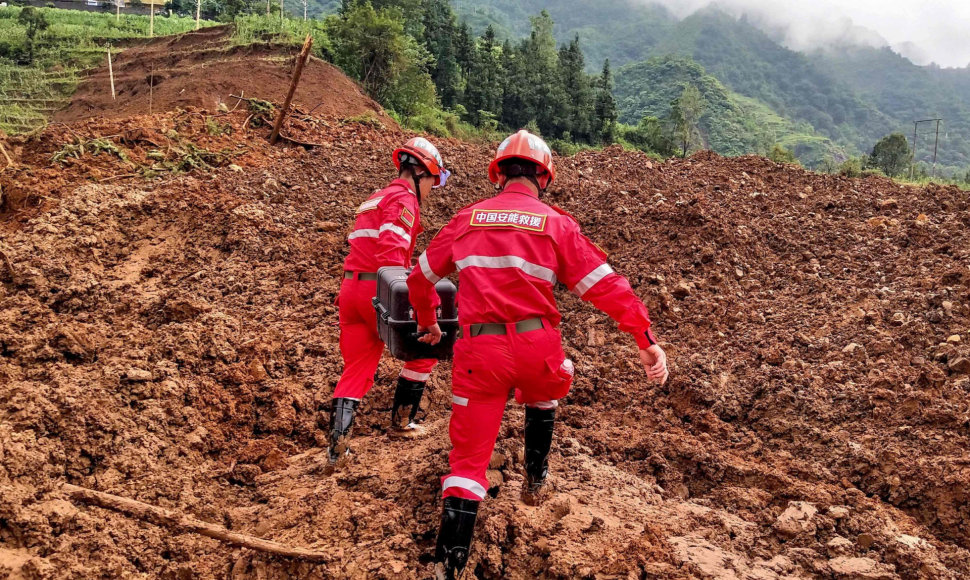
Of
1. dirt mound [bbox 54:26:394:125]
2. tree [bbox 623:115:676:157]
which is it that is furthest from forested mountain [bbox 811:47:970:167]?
dirt mound [bbox 54:26:394:125]

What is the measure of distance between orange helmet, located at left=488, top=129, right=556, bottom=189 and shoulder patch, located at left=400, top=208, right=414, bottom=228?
91cm

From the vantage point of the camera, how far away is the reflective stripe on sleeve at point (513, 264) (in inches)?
112

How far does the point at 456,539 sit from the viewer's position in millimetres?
2795

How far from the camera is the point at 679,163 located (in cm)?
1105

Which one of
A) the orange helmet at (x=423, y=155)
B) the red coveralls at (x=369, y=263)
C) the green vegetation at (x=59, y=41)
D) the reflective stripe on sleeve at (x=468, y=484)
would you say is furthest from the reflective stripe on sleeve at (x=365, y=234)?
the green vegetation at (x=59, y=41)

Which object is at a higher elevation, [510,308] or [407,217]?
[407,217]

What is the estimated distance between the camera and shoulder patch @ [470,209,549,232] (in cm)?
286

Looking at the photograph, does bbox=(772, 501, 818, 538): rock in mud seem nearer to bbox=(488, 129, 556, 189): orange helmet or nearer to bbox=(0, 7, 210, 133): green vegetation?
bbox=(488, 129, 556, 189): orange helmet

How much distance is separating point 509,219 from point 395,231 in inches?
50.1

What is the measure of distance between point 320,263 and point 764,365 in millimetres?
5026

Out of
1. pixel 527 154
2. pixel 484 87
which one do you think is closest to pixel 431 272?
pixel 527 154

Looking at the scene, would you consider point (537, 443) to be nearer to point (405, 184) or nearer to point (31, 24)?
point (405, 184)

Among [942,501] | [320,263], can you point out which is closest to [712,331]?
[942,501]

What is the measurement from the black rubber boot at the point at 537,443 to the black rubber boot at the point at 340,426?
1.28 m
